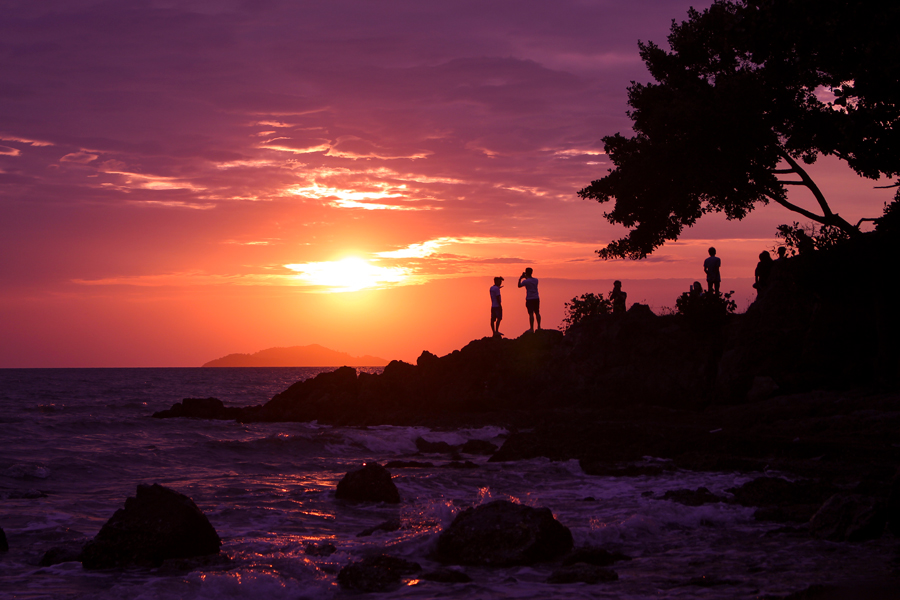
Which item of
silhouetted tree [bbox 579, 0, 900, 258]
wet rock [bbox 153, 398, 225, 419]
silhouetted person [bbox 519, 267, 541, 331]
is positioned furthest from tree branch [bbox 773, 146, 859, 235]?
wet rock [bbox 153, 398, 225, 419]

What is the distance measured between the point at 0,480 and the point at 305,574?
10192 millimetres

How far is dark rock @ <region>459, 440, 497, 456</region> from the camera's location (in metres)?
16.8

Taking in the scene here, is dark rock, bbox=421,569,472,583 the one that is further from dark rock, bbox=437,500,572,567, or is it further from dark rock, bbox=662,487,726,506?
dark rock, bbox=662,487,726,506

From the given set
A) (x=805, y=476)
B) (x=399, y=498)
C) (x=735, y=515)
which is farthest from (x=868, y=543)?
(x=399, y=498)

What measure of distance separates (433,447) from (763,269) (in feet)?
45.1

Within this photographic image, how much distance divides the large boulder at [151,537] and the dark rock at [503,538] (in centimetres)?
289

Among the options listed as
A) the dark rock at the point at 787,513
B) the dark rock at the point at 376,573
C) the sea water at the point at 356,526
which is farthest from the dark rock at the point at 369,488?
the dark rock at the point at 787,513

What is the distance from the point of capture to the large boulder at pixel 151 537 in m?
7.34

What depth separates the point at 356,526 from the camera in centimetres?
943

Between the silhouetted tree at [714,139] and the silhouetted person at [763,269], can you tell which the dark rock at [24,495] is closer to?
the silhouetted tree at [714,139]

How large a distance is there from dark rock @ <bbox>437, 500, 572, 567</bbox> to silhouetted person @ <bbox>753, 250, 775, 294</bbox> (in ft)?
60.1

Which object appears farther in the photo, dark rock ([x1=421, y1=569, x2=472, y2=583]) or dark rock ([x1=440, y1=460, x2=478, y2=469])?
dark rock ([x1=440, y1=460, x2=478, y2=469])

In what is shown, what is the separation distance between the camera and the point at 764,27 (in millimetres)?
11516

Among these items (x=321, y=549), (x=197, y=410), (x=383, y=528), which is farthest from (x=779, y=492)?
(x=197, y=410)
